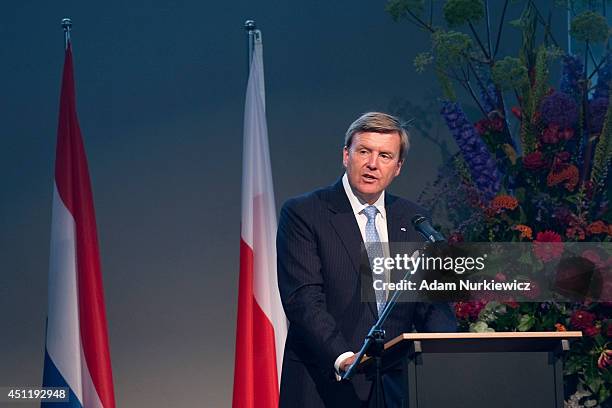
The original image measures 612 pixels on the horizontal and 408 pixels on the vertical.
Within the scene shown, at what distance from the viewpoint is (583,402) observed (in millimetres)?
3764

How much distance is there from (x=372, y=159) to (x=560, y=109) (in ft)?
4.27

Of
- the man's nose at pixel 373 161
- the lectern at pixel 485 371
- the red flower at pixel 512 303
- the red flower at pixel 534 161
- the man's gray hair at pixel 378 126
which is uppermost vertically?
the red flower at pixel 534 161

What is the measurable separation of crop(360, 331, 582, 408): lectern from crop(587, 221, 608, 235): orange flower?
152cm

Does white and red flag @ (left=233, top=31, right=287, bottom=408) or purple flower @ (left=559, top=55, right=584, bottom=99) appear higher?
purple flower @ (left=559, top=55, right=584, bottom=99)

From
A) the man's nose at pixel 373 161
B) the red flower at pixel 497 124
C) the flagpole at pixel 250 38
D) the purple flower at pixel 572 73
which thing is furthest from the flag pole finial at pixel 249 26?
the man's nose at pixel 373 161

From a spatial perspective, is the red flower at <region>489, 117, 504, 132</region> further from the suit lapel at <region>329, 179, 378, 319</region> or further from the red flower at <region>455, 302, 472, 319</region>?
the suit lapel at <region>329, 179, 378, 319</region>

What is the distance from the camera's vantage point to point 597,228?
3.68 meters

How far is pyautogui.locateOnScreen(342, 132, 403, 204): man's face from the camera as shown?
2768mm

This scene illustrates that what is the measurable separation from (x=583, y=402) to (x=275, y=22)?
2.49 metres

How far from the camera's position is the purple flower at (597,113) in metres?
3.83

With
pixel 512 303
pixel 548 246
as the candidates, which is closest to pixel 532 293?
pixel 512 303

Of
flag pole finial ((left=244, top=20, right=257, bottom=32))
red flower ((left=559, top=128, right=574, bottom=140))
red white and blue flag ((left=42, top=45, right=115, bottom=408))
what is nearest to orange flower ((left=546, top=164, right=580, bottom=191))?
red flower ((left=559, top=128, right=574, bottom=140))

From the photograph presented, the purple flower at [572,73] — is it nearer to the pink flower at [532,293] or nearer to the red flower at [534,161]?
the red flower at [534,161]

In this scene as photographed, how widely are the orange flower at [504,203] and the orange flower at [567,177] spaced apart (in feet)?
0.53
